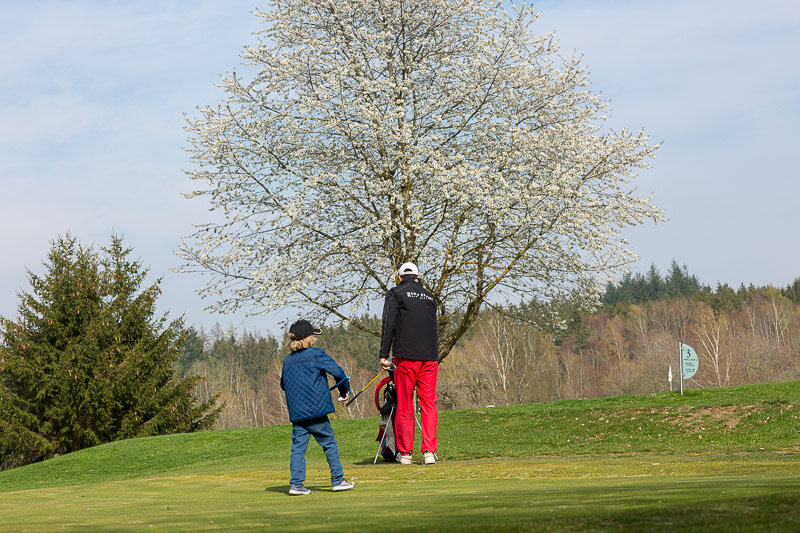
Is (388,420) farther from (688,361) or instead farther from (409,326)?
(688,361)

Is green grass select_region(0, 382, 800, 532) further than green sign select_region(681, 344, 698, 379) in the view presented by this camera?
No

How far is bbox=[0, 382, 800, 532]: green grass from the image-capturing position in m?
4.67

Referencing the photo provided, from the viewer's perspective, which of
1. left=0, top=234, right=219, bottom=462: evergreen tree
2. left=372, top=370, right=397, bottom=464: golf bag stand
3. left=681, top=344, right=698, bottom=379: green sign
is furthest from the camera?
left=0, top=234, right=219, bottom=462: evergreen tree

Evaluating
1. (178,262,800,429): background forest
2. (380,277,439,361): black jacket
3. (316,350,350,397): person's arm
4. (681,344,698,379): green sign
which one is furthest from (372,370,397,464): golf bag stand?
(178,262,800,429): background forest

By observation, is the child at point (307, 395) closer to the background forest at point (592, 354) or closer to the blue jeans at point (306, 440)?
the blue jeans at point (306, 440)

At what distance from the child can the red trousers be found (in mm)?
2128

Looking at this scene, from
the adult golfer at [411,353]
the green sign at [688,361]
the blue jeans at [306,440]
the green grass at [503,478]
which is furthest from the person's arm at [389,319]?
the green sign at [688,361]

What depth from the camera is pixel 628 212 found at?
20656mm

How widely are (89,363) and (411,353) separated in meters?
21.0

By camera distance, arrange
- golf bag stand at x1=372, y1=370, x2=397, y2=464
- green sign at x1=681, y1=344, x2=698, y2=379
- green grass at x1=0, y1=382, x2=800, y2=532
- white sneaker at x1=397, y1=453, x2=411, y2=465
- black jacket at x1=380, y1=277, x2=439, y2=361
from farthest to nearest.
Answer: green sign at x1=681, y1=344, x2=698, y2=379, golf bag stand at x1=372, y1=370, x2=397, y2=464, white sneaker at x1=397, y1=453, x2=411, y2=465, black jacket at x1=380, y1=277, x2=439, y2=361, green grass at x1=0, y1=382, x2=800, y2=532

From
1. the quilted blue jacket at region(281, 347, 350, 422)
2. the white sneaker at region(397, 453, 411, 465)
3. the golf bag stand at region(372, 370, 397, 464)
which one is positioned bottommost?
the white sneaker at region(397, 453, 411, 465)

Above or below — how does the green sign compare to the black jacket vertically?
below

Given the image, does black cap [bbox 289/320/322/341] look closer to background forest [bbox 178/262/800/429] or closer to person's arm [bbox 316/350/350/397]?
person's arm [bbox 316/350/350/397]

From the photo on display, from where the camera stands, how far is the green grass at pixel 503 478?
4668 millimetres
